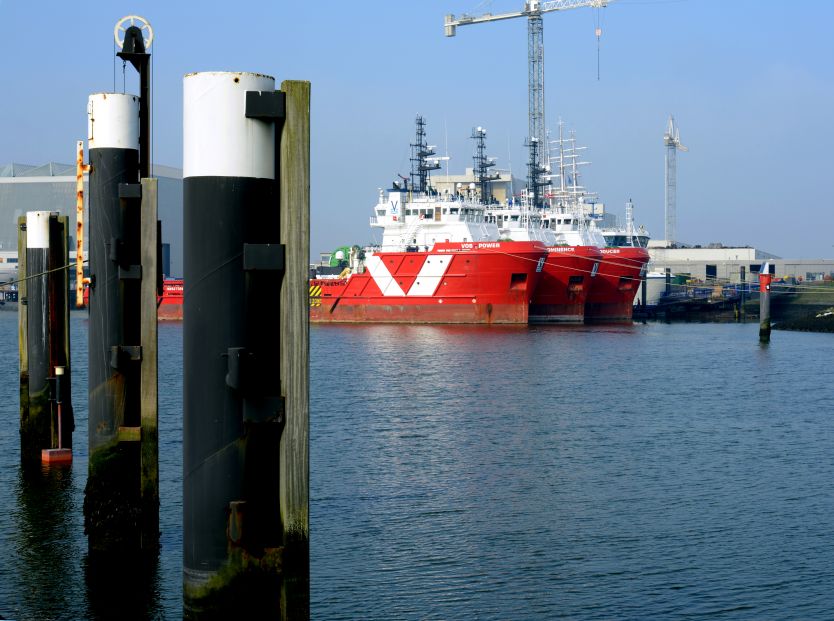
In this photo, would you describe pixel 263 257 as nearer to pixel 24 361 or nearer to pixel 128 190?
pixel 128 190

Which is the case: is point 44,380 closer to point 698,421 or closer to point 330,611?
point 330,611

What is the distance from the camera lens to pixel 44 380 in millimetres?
11859

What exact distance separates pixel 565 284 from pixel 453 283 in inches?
242

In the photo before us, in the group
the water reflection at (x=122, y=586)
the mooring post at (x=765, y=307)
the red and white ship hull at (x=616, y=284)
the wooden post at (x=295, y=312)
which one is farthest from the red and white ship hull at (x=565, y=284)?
the wooden post at (x=295, y=312)

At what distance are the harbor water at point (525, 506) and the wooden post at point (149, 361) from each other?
807mm

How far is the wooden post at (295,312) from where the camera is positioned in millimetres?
4395

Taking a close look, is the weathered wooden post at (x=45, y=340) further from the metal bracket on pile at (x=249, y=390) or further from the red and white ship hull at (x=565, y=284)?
the red and white ship hull at (x=565, y=284)

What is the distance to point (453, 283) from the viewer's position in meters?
47.9

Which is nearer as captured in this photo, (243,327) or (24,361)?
(243,327)

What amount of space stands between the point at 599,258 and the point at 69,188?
2872 inches

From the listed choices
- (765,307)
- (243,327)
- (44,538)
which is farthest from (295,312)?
(765,307)

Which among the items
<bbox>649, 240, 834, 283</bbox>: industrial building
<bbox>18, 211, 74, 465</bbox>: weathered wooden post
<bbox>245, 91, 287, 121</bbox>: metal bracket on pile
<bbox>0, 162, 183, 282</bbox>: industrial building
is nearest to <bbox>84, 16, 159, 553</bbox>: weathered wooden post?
<bbox>18, 211, 74, 465</bbox>: weathered wooden post

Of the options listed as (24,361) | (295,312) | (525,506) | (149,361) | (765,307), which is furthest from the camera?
(765,307)

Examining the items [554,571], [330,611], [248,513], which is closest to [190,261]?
[248,513]
